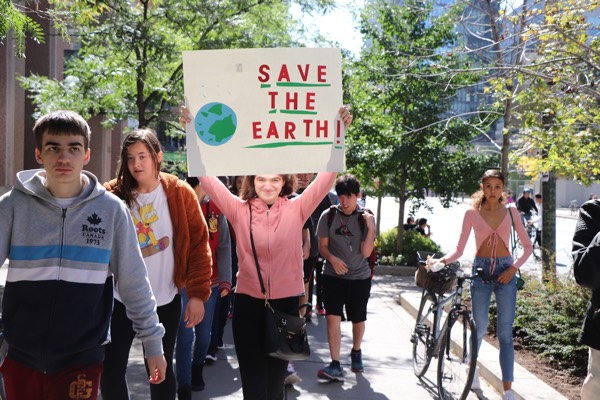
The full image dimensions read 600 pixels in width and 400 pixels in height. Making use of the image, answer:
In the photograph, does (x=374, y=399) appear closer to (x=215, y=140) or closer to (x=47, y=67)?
(x=215, y=140)

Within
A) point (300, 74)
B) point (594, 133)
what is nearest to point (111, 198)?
point (300, 74)

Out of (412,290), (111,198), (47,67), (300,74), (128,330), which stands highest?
(47,67)

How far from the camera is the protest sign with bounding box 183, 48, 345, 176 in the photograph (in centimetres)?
447

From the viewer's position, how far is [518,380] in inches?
256

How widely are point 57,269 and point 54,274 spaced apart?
0.9 inches

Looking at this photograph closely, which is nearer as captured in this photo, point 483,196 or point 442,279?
point 483,196

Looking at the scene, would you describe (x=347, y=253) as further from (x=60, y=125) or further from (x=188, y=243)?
(x=60, y=125)

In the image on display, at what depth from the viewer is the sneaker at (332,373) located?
6.72 meters

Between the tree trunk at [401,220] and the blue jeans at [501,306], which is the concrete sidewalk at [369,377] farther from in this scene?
the tree trunk at [401,220]

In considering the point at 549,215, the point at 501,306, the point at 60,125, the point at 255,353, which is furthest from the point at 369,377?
the point at 549,215

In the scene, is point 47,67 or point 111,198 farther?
point 47,67

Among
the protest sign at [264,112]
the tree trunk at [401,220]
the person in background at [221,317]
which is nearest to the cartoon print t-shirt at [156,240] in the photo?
the protest sign at [264,112]

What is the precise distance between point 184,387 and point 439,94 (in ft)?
40.0

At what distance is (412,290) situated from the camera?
13.4 meters
